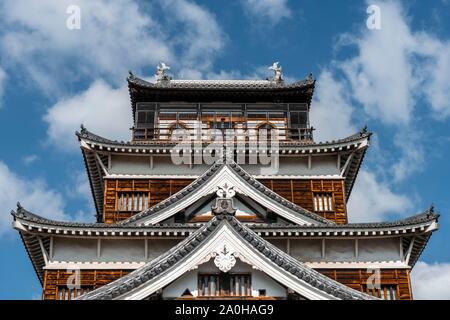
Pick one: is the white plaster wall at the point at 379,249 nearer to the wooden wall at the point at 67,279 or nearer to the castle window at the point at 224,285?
the wooden wall at the point at 67,279

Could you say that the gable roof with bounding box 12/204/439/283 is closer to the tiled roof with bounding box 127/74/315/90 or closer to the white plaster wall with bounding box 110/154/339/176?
the white plaster wall with bounding box 110/154/339/176

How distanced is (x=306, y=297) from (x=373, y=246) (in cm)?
1179

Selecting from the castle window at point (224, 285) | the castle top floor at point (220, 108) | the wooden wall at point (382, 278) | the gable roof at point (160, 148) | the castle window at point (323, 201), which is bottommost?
the castle window at point (224, 285)

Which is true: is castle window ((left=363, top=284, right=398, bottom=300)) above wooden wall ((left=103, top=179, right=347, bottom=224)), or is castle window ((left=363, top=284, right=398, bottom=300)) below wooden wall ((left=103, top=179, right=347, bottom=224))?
below

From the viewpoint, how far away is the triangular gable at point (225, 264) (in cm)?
1677

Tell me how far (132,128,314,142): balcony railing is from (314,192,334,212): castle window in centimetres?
373

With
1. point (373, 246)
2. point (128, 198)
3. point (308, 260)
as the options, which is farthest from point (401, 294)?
point (128, 198)

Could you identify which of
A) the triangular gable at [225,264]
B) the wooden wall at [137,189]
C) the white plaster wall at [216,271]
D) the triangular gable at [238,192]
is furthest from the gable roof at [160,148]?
the white plaster wall at [216,271]

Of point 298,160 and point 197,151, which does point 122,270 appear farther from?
point 298,160

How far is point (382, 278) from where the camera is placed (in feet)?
89.9

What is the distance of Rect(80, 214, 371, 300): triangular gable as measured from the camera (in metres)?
16.8

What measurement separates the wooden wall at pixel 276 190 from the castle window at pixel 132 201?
5.8 inches

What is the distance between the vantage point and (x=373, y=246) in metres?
27.8

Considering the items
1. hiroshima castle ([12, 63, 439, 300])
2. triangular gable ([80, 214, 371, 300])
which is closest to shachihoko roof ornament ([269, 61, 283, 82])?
hiroshima castle ([12, 63, 439, 300])
